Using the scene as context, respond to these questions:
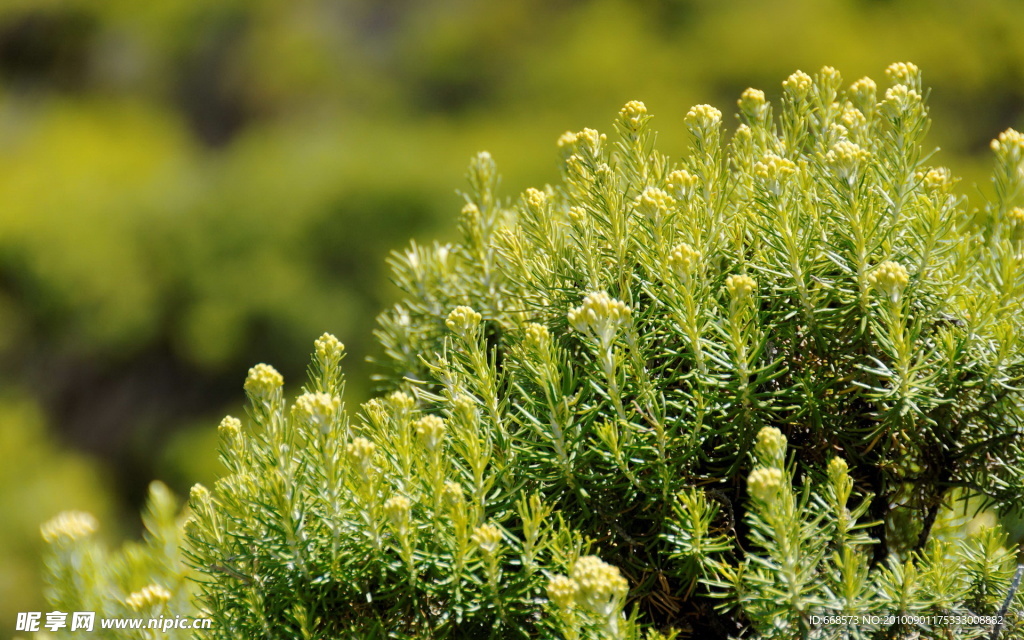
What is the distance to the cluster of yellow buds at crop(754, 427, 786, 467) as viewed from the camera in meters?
0.88

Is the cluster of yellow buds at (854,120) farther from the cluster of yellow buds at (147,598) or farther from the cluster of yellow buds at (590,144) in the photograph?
the cluster of yellow buds at (147,598)

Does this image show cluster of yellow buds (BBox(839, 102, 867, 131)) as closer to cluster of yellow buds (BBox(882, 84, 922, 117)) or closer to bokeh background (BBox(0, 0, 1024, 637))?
cluster of yellow buds (BBox(882, 84, 922, 117))

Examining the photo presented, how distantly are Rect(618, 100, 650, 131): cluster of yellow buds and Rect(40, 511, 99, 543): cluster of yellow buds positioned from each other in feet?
3.76

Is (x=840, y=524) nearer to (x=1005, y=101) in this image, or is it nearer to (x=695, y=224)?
(x=695, y=224)

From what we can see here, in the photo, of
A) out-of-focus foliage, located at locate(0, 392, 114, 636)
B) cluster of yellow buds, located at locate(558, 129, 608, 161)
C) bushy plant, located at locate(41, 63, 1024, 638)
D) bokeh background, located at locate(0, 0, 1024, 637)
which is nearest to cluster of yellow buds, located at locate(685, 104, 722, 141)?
bushy plant, located at locate(41, 63, 1024, 638)

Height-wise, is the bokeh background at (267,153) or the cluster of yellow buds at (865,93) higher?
the bokeh background at (267,153)

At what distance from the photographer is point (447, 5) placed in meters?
9.27

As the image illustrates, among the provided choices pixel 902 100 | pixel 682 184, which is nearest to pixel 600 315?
pixel 682 184

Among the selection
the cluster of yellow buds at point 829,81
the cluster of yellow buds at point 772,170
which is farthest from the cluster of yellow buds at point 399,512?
the cluster of yellow buds at point 829,81

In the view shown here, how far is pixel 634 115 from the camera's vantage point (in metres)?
1.18

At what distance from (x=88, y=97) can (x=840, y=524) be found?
12.4 metres

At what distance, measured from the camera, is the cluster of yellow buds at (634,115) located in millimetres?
1170

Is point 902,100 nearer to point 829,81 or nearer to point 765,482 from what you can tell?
point 829,81

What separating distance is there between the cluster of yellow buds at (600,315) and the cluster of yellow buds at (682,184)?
0.68ft
